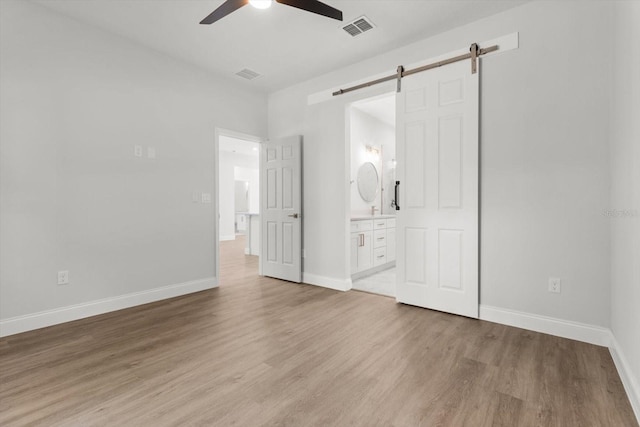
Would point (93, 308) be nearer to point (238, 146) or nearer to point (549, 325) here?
point (549, 325)

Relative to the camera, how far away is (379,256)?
5207 mm

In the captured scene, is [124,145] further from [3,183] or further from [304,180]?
[304,180]

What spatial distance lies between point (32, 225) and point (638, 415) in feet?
14.7

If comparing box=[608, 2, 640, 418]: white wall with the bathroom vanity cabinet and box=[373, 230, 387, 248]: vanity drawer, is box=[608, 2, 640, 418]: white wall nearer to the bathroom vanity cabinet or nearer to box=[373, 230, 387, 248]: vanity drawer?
the bathroom vanity cabinet

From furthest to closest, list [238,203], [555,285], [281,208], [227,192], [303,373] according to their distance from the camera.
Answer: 1. [238,203]
2. [227,192]
3. [281,208]
4. [555,285]
5. [303,373]

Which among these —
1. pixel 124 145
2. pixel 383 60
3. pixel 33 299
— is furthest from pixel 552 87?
pixel 33 299

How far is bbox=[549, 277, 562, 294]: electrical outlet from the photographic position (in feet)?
8.55

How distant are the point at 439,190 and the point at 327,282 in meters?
1.94

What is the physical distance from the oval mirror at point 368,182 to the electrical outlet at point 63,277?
4.32 meters

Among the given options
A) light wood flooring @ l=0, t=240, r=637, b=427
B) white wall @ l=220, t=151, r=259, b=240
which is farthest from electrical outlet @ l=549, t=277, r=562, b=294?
white wall @ l=220, t=151, r=259, b=240

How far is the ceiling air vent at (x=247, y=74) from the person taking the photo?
4.17m

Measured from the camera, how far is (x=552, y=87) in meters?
2.63

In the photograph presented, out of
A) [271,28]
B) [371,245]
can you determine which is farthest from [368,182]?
[271,28]

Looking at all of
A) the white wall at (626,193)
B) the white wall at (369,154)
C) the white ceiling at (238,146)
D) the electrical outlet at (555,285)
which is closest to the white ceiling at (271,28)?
the white wall at (626,193)
